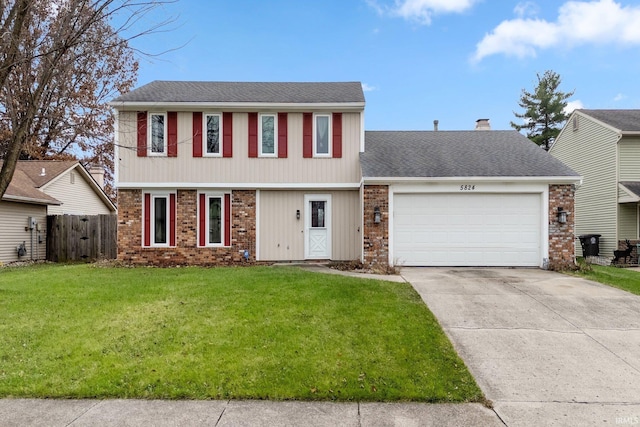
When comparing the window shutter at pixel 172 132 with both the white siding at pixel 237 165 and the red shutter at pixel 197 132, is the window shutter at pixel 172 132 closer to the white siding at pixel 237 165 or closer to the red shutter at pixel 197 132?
the white siding at pixel 237 165

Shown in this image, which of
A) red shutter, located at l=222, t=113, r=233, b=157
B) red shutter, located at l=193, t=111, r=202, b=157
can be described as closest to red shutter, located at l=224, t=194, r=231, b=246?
red shutter, located at l=222, t=113, r=233, b=157

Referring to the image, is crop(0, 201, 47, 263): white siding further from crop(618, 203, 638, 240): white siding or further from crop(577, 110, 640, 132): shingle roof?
crop(577, 110, 640, 132): shingle roof

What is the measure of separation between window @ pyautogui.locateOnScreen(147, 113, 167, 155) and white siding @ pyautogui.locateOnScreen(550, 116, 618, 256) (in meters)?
16.6

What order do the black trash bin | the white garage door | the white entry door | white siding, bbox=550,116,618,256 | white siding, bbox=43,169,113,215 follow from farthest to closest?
white siding, bbox=43,169,113,215 < the black trash bin < white siding, bbox=550,116,618,256 < the white entry door < the white garage door

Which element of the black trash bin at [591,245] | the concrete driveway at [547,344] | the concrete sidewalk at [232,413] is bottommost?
the concrete sidewalk at [232,413]

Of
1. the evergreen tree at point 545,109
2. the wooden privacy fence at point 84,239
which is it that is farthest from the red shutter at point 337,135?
the evergreen tree at point 545,109

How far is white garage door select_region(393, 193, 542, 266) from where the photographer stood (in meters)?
11.3

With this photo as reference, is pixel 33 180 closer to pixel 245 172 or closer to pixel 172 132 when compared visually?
pixel 172 132

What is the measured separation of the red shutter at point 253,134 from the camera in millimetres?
12414

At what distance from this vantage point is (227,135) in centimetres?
A: 1241

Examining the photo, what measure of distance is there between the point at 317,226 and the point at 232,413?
29.5 feet

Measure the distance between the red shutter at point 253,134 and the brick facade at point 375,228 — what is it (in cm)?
376

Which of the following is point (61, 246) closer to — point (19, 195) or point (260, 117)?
point (19, 195)

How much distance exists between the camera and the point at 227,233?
12414mm
